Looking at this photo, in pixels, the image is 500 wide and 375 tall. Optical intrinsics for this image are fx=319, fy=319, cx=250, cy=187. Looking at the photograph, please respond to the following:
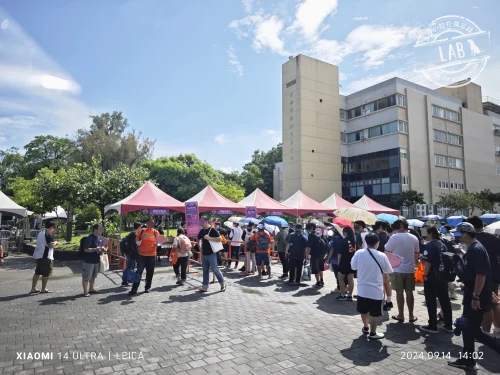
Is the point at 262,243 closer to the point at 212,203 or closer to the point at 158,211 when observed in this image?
the point at 158,211

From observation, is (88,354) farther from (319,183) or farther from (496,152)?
(496,152)

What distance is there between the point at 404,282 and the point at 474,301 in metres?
2.15

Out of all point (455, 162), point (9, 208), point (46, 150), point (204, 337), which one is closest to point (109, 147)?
point (46, 150)

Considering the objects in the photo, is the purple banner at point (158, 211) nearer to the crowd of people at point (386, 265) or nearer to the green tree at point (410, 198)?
the crowd of people at point (386, 265)

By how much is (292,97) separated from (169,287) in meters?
40.7

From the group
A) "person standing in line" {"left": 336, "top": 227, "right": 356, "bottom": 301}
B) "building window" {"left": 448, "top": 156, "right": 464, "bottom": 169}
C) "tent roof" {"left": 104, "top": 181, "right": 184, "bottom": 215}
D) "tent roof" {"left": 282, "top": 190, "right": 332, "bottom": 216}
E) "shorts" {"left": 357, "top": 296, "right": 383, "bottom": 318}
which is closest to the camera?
"shorts" {"left": 357, "top": 296, "right": 383, "bottom": 318}

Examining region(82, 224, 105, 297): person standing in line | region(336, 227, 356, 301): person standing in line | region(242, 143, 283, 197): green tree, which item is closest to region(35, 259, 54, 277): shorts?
region(82, 224, 105, 297): person standing in line

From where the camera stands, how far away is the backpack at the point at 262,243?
34.5ft

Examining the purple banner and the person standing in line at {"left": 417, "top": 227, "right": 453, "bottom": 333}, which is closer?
the person standing in line at {"left": 417, "top": 227, "right": 453, "bottom": 333}

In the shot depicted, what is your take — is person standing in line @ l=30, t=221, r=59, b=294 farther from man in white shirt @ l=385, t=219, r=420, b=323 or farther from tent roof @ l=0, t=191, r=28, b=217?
tent roof @ l=0, t=191, r=28, b=217

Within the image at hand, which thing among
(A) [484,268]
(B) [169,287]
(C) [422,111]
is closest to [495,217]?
(A) [484,268]

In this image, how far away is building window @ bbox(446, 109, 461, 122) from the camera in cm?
4850

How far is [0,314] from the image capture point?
6.48 meters

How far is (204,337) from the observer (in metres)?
5.21
